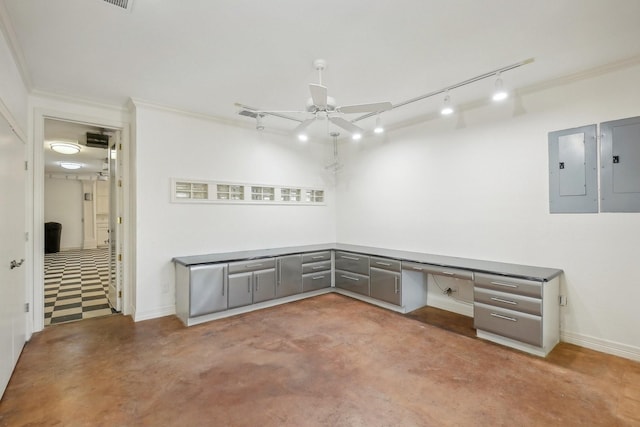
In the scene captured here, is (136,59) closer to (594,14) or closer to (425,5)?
(425,5)

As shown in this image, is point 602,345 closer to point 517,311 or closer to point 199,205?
→ point 517,311

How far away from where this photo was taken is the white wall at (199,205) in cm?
389

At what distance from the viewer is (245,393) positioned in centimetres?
235

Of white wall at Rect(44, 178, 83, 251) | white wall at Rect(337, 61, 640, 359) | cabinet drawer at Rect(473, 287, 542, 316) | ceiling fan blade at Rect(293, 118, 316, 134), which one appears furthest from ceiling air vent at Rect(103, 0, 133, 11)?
white wall at Rect(44, 178, 83, 251)

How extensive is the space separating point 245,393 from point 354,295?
110 inches

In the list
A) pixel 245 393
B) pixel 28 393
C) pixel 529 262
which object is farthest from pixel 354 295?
pixel 28 393

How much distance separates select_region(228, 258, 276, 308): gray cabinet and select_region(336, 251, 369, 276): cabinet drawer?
1.20 metres

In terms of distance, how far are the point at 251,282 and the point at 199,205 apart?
4.38 feet

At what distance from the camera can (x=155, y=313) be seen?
397 centimetres

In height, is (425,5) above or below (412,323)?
above

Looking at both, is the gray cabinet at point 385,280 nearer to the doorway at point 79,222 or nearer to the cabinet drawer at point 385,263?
the cabinet drawer at point 385,263

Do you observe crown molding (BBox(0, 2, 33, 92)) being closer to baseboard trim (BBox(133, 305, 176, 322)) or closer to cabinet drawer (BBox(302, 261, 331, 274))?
baseboard trim (BBox(133, 305, 176, 322))

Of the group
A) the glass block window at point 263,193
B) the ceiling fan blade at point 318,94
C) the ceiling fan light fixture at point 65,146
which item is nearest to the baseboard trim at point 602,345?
the ceiling fan blade at point 318,94

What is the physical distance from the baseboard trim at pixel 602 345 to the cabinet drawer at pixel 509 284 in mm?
801
